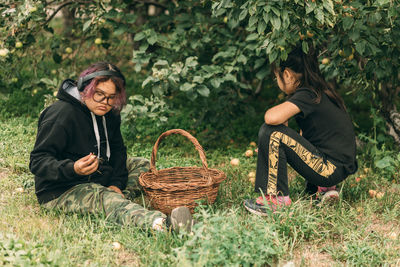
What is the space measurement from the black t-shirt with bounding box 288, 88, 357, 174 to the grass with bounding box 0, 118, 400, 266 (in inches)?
13.0

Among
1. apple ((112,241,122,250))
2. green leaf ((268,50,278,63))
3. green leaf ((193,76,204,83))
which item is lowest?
apple ((112,241,122,250))

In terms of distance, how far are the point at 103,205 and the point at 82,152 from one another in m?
0.38

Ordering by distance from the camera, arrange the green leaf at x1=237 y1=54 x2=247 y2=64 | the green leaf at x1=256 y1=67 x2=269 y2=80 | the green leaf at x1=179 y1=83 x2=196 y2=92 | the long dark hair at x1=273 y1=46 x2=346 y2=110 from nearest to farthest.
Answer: the long dark hair at x1=273 y1=46 x2=346 y2=110, the green leaf at x1=179 y1=83 x2=196 y2=92, the green leaf at x1=237 y1=54 x2=247 y2=64, the green leaf at x1=256 y1=67 x2=269 y2=80

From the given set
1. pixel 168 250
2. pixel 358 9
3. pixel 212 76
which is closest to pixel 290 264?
pixel 168 250

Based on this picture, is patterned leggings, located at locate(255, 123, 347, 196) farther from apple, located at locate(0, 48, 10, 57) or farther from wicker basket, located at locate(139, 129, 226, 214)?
apple, located at locate(0, 48, 10, 57)

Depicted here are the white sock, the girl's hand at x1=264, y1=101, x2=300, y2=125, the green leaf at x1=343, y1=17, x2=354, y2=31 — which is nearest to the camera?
the white sock

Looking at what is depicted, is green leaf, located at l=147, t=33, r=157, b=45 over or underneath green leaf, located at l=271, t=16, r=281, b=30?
underneath

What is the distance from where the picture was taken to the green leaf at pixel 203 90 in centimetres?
411

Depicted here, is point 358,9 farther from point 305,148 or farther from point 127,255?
point 127,255

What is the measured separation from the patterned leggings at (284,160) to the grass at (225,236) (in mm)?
186

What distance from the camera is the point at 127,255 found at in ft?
8.64

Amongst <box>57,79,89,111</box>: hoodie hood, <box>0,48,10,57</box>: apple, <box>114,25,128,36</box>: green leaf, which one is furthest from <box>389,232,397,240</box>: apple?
<box>0,48,10,57</box>: apple

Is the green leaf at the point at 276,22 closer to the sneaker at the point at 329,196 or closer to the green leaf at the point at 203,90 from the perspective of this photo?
the sneaker at the point at 329,196

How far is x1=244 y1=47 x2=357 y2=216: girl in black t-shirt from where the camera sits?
3.07 metres
